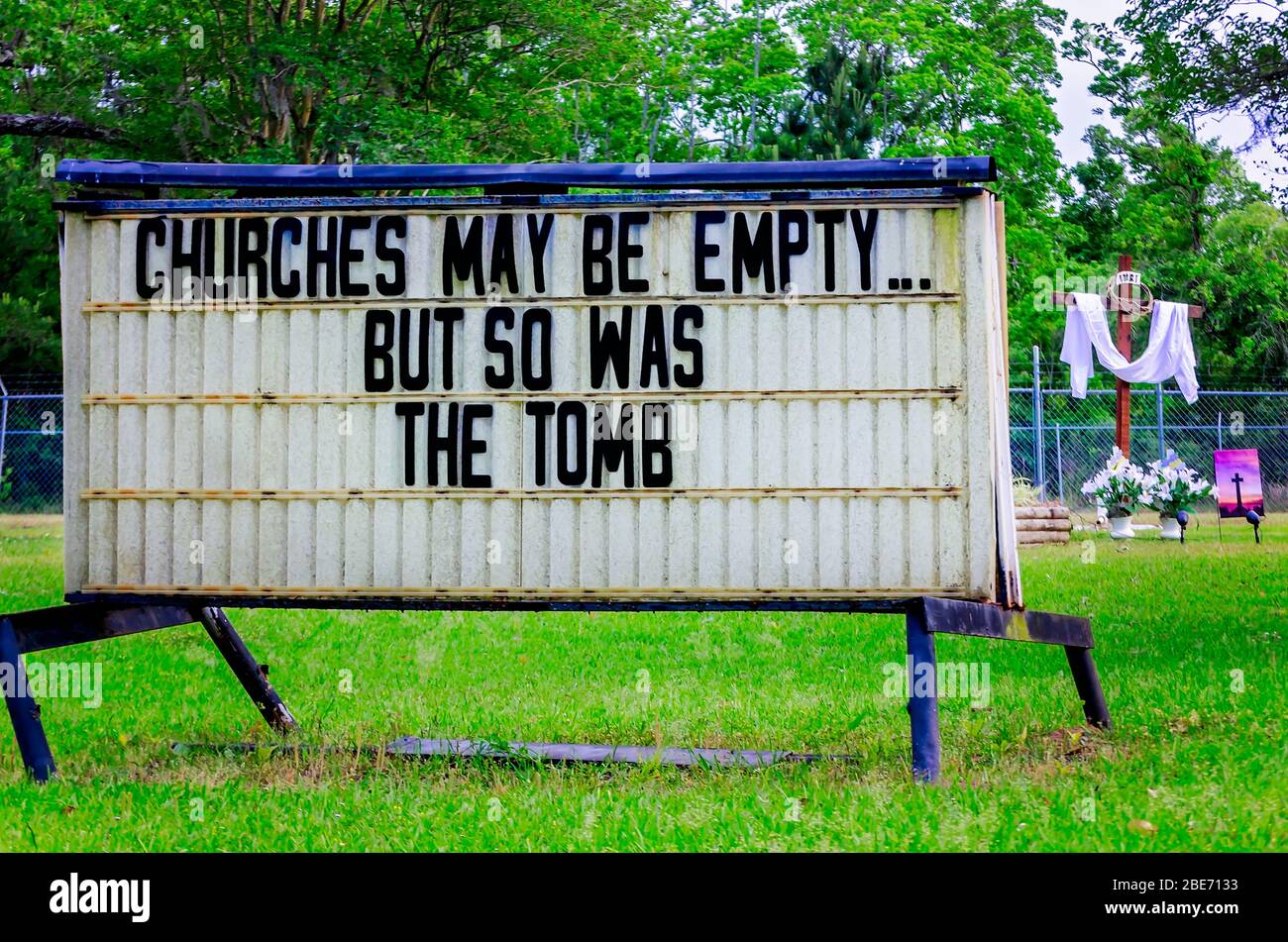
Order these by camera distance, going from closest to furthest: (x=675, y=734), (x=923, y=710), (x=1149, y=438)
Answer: (x=923, y=710) < (x=675, y=734) < (x=1149, y=438)

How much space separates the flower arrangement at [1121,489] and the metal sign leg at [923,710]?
59.4 ft

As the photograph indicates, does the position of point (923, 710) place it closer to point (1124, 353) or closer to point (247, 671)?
point (247, 671)

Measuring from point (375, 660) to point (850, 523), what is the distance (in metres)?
6.34

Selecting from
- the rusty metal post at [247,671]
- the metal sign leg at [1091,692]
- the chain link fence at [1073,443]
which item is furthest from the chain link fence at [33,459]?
the metal sign leg at [1091,692]

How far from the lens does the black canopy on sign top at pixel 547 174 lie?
6.66 m

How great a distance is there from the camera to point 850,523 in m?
6.72

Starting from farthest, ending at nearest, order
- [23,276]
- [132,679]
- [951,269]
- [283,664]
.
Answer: [23,276] < [283,664] < [132,679] < [951,269]

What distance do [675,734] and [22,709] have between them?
11.7ft

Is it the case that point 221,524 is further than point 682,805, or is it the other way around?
point 221,524

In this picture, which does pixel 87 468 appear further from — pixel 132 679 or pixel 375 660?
pixel 375 660

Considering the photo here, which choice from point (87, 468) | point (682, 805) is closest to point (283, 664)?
point (87, 468)

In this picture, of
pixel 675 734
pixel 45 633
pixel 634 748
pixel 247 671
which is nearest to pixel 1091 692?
pixel 675 734

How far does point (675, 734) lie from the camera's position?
832 cm

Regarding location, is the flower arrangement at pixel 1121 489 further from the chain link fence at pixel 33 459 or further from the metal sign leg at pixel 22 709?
the chain link fence at pixel 33 459
